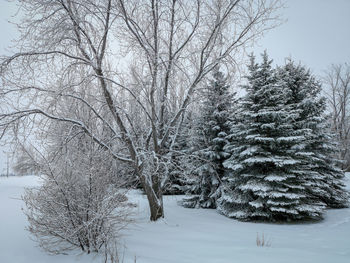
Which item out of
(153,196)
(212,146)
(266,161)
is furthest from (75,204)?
(212,146)

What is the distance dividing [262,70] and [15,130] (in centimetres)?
906

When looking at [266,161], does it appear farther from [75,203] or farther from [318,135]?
[75,203]

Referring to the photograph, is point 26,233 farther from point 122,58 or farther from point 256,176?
point 256,176

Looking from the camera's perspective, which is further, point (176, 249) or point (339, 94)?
point (339, 94)

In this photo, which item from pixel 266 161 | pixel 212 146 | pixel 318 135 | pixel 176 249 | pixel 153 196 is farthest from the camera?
pixel 212 146

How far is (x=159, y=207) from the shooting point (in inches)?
269

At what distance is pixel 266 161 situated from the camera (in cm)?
927

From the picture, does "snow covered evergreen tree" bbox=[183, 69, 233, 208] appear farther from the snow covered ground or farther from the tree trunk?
the snow covered ground

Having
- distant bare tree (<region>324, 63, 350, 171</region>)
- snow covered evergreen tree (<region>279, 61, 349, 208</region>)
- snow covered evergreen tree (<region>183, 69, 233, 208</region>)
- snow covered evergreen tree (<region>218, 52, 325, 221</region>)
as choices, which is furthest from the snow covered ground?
distant bare tree (<region>324, 63, 350, 171</region>)

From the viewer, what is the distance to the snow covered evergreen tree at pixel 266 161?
884 centimetres

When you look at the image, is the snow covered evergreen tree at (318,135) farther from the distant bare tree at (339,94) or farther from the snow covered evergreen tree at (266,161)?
the distant bare tree at (339,94)

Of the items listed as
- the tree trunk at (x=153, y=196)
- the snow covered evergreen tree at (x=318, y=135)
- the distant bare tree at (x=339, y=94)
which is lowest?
the tree trunk at (x=153, y=196)

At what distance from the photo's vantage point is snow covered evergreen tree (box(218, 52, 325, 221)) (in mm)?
8844

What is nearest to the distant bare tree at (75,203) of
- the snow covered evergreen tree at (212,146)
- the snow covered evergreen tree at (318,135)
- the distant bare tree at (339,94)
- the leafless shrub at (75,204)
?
the leafless shrub at (75,204)
